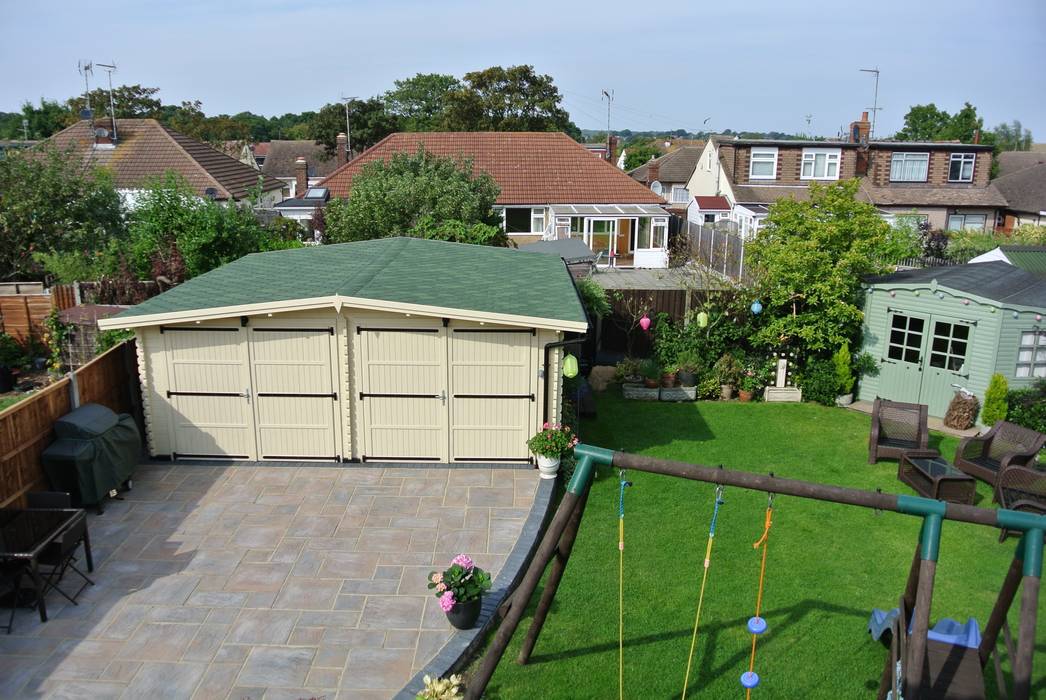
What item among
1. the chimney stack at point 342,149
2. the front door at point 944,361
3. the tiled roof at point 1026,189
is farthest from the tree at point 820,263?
the chimney stack at point 342,149

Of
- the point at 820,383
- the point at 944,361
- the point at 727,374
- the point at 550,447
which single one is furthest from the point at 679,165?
the point at 550,447

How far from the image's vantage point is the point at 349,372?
37.0ft

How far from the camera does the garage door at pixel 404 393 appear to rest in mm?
11156

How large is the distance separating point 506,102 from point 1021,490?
46225mm

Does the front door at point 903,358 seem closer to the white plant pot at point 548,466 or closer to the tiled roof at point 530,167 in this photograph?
the white plant pot at point 548,466

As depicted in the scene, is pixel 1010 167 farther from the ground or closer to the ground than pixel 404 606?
farther from the ground

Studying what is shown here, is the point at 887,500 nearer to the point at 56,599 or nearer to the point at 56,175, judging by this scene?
the point at 56,599

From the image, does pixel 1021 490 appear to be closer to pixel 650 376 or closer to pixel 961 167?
pixel 650 376

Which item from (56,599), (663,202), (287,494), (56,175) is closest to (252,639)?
(56,599)

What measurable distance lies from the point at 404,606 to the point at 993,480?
891 cm

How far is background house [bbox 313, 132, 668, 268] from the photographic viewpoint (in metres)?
31.6

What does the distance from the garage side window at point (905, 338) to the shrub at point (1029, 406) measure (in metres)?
1.77

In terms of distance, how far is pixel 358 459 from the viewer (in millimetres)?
11609

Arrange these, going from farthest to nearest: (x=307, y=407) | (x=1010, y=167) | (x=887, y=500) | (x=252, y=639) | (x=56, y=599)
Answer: (x=1010, y=167), (x=307, y=407), (x=56, y=599), (x=252, y=639), (x=887, y=500)
